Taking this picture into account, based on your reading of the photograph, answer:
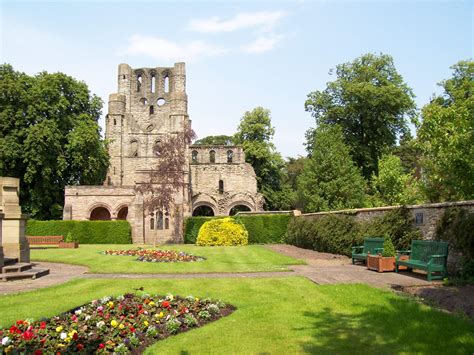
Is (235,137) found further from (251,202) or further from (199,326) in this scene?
Answer: (199,326)

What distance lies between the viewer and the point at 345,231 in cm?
1817

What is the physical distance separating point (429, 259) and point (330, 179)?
18417 mm

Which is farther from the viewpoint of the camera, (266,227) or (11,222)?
(266,227)

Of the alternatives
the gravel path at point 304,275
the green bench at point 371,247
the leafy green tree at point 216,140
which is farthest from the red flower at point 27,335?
the leafy green tree at point 216,140

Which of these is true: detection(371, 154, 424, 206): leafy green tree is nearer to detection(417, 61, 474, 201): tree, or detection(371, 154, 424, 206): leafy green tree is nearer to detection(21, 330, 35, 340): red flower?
detection(417, 61, 474, 201): tree

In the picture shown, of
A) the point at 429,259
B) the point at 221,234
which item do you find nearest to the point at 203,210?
the point at 221,234

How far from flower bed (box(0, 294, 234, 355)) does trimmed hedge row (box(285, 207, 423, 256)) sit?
24.6ft

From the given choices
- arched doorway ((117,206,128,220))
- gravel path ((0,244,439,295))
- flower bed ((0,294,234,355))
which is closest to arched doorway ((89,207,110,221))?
arched doorway ((117,206,128,220))

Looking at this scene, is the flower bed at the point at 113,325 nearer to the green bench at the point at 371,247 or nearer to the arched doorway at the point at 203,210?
the green bench at the point at 371,247

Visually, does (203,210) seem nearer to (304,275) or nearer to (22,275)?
(22,275)

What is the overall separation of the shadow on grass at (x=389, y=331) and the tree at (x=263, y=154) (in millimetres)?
40080

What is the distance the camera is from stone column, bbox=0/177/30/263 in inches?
519

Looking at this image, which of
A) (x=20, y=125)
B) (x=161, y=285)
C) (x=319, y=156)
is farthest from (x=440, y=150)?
(x=20, y=125)

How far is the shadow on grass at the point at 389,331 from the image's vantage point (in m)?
5.17
